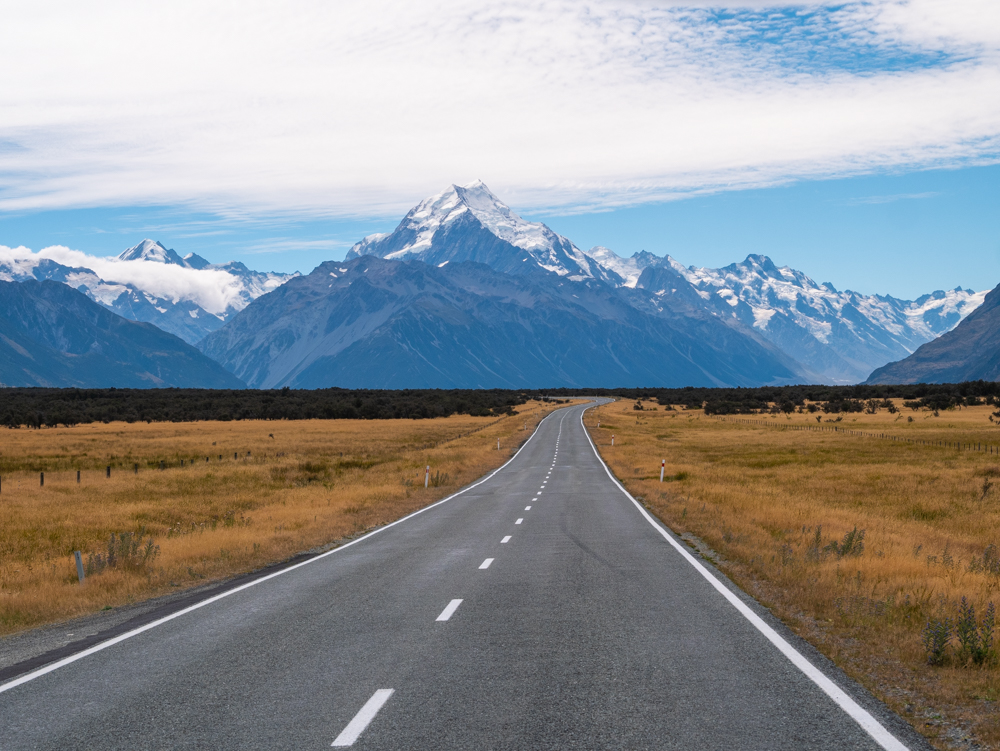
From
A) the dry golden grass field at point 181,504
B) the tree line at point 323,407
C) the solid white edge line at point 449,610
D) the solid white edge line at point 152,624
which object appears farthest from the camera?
the tree line at point 323,407

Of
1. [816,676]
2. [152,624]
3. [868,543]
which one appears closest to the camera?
[816,676]

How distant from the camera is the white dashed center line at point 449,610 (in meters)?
10.6

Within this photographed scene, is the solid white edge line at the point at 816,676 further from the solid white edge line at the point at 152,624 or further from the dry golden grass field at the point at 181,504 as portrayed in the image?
the dry golden grass field at the point at 181,504

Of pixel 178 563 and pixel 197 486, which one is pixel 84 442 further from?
pixel 178 563

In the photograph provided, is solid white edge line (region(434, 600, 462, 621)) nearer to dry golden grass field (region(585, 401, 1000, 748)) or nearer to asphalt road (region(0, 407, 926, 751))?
asphalt road (region(0, 407, 926, 751))

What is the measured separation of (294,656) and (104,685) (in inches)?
69.5

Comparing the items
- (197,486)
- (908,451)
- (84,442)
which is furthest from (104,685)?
(84,442)

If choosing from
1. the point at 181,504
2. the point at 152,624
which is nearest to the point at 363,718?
the point at 152,624

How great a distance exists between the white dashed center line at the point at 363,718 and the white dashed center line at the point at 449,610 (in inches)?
123

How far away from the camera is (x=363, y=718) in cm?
672

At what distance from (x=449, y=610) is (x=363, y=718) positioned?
435cm

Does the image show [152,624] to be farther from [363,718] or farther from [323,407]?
[323,407]

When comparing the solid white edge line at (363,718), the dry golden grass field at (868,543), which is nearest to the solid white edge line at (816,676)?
the dry golden grass field at (868,543)

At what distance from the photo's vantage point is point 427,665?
8336mm
